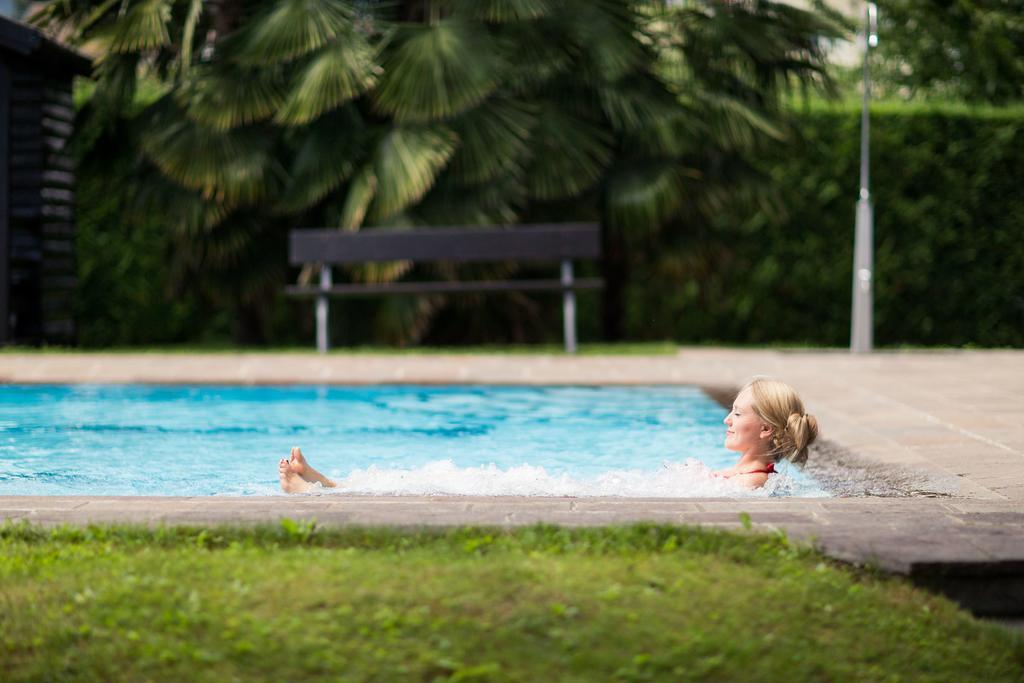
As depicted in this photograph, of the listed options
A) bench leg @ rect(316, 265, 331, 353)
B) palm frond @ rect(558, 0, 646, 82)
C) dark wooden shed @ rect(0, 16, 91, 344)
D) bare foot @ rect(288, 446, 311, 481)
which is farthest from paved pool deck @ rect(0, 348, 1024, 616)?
palm frond @ rect(558, 0, 646, 82)

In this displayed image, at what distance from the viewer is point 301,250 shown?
10.4m

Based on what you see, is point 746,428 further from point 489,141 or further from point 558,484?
point 489,141

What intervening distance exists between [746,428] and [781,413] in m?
0.16

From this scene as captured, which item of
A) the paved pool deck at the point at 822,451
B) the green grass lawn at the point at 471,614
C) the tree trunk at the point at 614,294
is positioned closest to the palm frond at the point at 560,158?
the tree trunk at the point at 614,294

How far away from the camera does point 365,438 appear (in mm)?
6906

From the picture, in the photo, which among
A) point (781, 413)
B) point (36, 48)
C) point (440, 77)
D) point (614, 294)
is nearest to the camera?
point (781, 413)

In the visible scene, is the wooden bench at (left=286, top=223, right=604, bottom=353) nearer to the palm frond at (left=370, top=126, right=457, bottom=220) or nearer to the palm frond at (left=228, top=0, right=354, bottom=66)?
the palm frond at (left=370, top=126, right=457, bottom=220)

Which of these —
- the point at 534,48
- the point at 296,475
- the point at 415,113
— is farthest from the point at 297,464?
the point at 534,48

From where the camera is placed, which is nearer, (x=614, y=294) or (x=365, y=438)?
(x=365, y=438)

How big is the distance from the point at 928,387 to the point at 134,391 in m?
4.95

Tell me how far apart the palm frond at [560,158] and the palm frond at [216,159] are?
90.7 inches

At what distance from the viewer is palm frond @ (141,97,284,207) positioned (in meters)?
10.3

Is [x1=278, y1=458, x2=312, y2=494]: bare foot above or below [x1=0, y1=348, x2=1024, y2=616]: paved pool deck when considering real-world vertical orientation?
below

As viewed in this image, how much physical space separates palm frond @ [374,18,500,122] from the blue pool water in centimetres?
308
